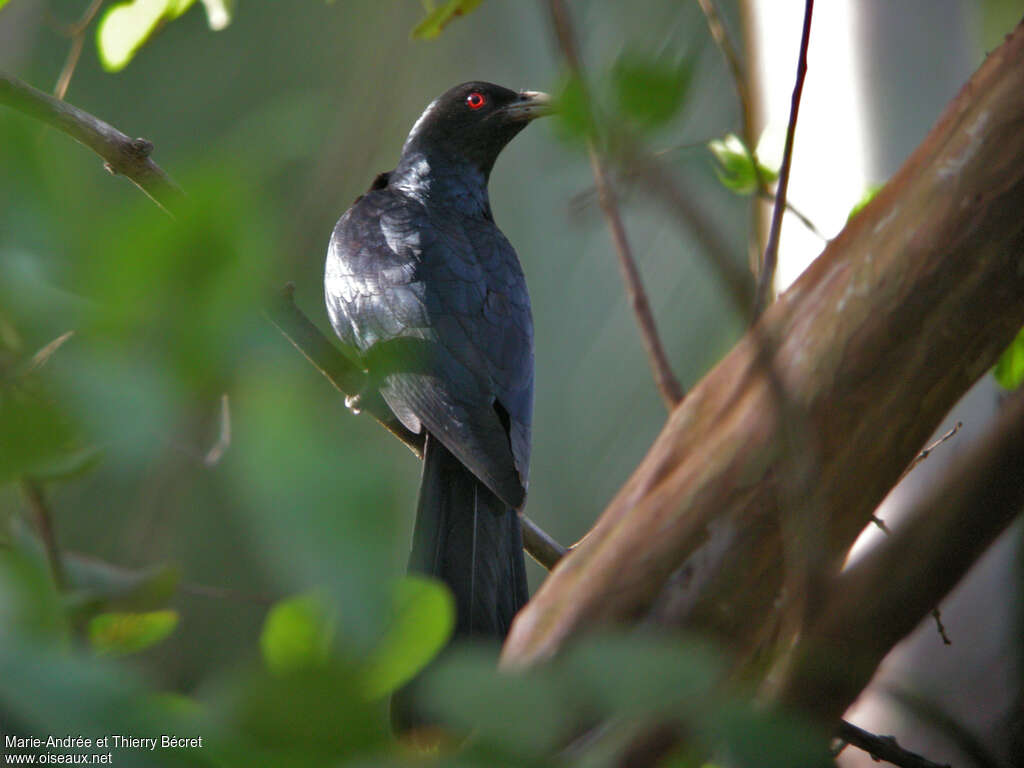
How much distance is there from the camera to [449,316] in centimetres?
301

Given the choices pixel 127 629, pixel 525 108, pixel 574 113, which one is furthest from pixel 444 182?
pixel 574 113

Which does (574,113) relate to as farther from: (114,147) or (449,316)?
(449,316)

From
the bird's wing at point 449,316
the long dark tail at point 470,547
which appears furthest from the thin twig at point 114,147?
the long dark tail at point 470,547

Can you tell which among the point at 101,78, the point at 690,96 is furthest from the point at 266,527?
the point at 101,78

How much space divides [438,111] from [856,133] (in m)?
1.61

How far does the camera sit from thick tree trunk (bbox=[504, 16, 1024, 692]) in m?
1.50

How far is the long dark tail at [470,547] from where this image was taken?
2.40 meters

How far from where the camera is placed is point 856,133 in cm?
378

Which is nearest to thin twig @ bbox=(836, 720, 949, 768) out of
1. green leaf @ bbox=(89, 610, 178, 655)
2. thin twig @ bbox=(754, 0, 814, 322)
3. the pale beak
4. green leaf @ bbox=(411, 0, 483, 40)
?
thin twig @ bbox=(754, 0, 814, 322)

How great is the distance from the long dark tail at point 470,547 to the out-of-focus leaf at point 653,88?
5.80ft

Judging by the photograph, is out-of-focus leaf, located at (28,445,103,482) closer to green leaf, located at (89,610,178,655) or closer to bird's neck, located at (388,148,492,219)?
green leaf, located at (89,610,178,655)

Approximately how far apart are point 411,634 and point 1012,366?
6.25 ft

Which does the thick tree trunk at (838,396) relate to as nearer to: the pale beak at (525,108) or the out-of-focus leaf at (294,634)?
the out-of-focus leaf at (294,634)

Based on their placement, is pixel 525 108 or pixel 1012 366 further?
pixel 525 108
